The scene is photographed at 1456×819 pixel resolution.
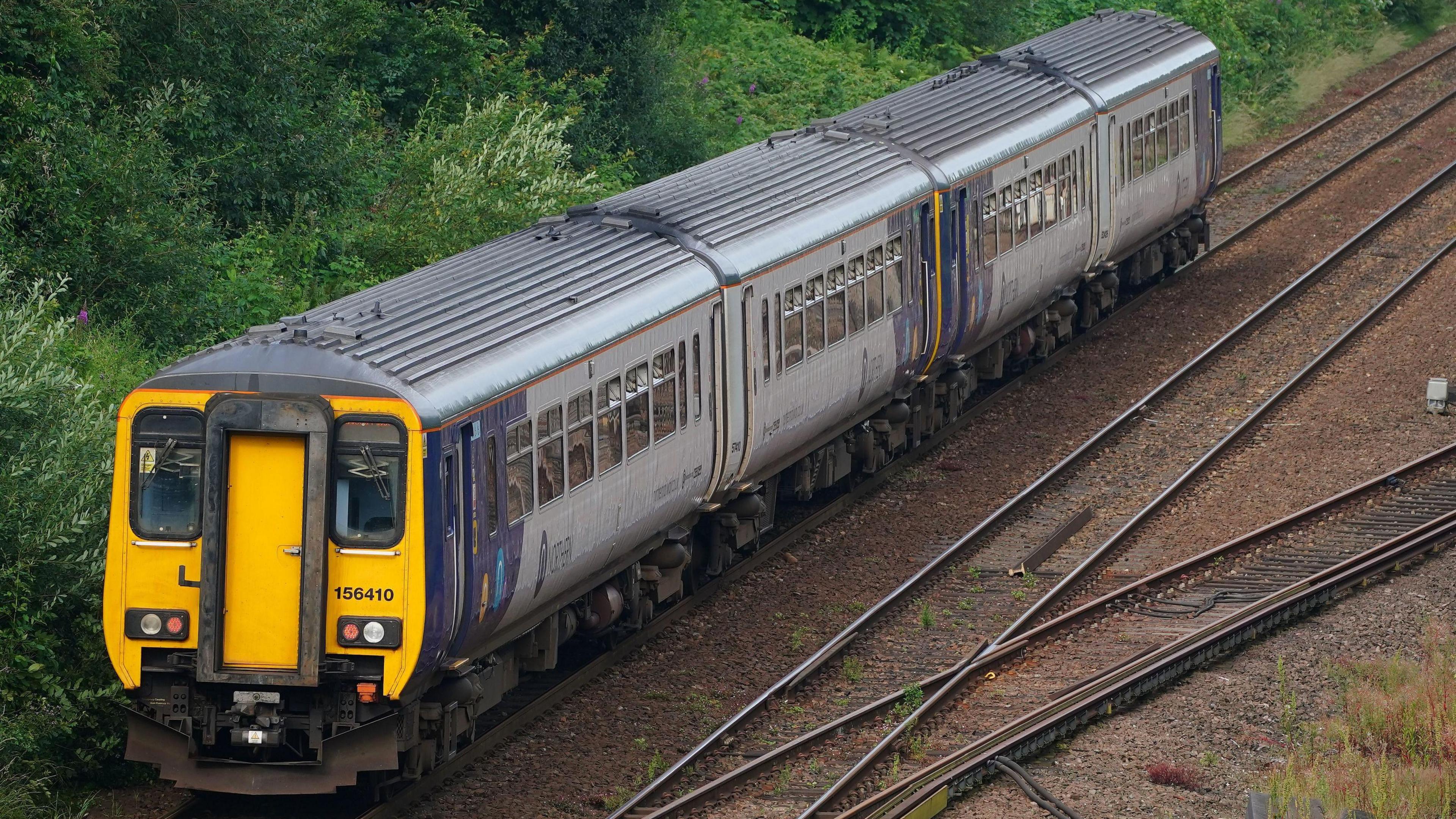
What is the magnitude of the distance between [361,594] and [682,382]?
13.8 ft

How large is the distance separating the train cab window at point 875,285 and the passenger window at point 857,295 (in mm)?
59

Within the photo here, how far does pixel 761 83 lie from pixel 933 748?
22204 mm

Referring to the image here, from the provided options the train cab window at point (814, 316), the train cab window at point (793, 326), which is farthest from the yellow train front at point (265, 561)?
the train cab window at point (814, 316)

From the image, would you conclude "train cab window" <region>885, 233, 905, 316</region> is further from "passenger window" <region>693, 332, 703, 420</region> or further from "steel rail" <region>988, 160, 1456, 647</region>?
"passenger window" <region>693, 332, 703, 420</region>

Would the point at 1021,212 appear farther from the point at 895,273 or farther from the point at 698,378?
the point at 698,378

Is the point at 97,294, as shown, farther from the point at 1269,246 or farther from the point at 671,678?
the point at 1269,246

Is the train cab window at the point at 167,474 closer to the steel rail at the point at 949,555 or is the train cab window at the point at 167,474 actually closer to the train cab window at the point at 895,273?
the steel rail at the point at 949,555

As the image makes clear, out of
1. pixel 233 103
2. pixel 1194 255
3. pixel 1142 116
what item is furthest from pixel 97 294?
pixel 1194 255

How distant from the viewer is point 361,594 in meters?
11.8

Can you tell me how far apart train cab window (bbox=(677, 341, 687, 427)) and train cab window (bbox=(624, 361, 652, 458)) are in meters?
0.53

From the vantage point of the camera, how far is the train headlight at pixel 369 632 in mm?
11812

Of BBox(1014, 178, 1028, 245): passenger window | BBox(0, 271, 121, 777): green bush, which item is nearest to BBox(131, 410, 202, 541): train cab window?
BBox(0, 271, 121, 777): green bush

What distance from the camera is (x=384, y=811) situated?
1259 cm

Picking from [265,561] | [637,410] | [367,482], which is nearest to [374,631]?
[265,561]
